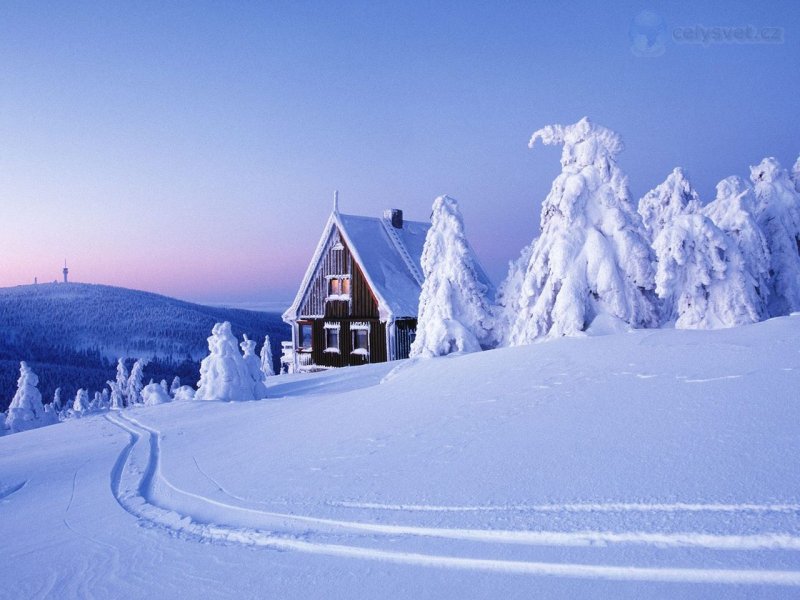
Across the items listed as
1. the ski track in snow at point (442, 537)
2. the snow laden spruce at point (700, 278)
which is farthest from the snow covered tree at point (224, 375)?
the snow laden spruce at point (700, 278)

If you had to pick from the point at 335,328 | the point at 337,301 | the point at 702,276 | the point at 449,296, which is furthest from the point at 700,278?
the point at 335,328

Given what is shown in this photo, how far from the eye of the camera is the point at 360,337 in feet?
86.4

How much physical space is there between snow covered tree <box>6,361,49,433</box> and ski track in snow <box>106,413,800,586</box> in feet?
140

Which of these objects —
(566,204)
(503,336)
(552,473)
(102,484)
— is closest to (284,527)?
(552,473)

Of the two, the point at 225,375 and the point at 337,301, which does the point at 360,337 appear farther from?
the point at 225,375

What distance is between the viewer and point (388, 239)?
2828cm

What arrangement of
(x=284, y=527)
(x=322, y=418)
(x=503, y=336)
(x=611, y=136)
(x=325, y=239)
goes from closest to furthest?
1. (x=284, y=527)
2. (x=322, y=418)
3. (x=611, y=136)
4. (x=503, y=336)
5. (x=325, y=239)

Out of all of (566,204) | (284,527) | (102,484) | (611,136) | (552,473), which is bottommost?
(102,484)

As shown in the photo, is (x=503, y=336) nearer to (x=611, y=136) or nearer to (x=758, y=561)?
(x=611, y=136)

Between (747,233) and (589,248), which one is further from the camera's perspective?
(747,233)

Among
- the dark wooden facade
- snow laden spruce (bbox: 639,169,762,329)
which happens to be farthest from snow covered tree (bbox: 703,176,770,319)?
the dark wooden facade

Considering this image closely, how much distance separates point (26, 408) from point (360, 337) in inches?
1244

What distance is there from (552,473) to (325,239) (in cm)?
2393

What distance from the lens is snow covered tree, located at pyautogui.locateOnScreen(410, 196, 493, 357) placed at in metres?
18.3
